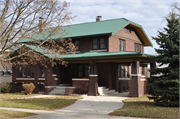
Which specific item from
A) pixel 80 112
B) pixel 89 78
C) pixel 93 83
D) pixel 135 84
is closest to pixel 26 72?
pixel 89 78

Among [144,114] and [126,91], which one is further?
[126,91]

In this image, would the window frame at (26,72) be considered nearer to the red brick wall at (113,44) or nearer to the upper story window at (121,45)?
the red brick wall at (113,44)

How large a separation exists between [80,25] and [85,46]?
16.3 feet

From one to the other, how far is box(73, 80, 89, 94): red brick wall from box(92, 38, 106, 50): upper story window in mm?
4253

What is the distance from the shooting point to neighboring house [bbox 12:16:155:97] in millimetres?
19922

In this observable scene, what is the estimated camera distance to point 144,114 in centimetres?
1059

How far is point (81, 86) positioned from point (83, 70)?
354 centimetres

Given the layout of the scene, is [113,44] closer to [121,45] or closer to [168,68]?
[121,45]

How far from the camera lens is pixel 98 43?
22.7 metres

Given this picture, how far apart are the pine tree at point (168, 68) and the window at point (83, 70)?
10.5 metres

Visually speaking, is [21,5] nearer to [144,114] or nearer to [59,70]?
[144,114]

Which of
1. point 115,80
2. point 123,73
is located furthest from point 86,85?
point 123,73

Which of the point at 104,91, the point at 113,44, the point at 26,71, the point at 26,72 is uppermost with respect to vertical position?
the point at 113,44

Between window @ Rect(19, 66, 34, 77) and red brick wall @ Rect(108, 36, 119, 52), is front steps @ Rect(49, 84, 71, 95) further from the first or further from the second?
red brick wall @ Rect(108, 36, 119, 52)
